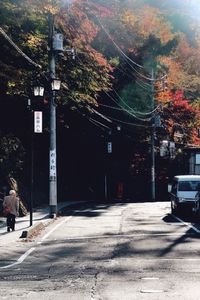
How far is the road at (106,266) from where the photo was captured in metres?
9.11

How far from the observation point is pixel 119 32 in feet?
161

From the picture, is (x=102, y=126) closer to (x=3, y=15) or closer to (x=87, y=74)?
(x=87, y=74)

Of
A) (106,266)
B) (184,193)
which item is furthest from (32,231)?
(184,193)

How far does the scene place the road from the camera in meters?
9.11

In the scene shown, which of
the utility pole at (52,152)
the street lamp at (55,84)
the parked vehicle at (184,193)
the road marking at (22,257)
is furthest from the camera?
the parked vehicle at (184,193)

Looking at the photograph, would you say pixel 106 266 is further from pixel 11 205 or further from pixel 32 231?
pixel 11 205

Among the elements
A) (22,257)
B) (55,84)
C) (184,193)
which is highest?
(55,84)

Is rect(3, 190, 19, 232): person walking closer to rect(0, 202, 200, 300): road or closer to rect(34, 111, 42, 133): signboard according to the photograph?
rect(0, 202, 200, 300): road

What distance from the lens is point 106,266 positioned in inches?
472

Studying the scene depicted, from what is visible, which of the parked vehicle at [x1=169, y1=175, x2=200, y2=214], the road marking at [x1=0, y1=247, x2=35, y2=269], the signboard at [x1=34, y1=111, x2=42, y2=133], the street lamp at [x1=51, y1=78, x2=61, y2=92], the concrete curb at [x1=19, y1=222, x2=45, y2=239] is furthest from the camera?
the parked vehicle at [x1=169, y1=175, x2=200, y2=214]

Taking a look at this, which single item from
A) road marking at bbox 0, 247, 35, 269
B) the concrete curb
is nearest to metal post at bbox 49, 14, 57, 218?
the concrete curb

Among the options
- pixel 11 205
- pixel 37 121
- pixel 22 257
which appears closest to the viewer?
pixel 22 257

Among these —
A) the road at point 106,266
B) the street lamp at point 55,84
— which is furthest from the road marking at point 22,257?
the street lamp at point 55,84

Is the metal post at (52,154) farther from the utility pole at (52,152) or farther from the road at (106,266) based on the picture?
the road at (106,266)
